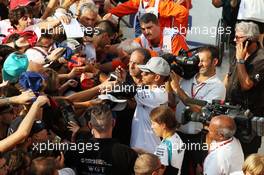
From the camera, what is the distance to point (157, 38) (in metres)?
7.70

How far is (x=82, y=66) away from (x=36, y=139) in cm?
147

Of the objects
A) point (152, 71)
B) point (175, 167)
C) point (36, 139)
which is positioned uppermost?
point (152, 71)

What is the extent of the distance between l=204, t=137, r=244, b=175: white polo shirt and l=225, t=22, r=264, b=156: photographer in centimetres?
119

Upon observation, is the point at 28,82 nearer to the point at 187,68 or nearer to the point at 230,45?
the point at 187,68

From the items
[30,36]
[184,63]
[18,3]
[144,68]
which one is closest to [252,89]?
[184,63]

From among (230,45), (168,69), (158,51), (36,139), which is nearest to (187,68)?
(168,69)

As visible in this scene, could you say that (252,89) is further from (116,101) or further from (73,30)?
(73,30)

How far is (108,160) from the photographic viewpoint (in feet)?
17.0

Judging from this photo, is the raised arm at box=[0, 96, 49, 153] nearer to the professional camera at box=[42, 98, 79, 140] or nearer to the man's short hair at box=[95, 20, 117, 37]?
the professional camera at box=[42, 98, 79, 140]

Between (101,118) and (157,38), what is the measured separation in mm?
2527

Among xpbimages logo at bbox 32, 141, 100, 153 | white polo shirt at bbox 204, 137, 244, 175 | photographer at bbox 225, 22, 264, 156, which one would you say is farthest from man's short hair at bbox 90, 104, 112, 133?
photographer at bbox 225, 22, 264, 156

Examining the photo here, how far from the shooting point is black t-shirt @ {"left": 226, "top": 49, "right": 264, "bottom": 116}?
6.79 meters

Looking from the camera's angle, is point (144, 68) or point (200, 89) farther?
point (200, 89)

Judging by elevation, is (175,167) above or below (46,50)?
below
